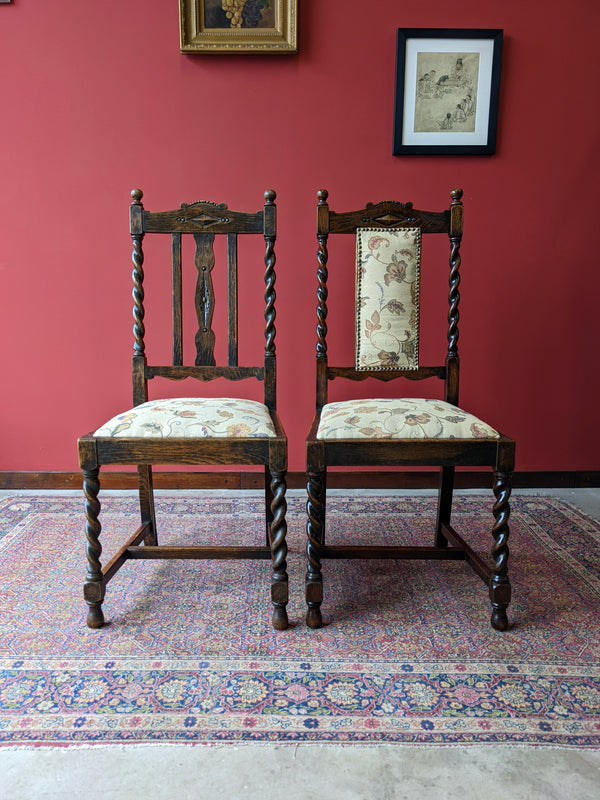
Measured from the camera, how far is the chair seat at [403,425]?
5.30ft

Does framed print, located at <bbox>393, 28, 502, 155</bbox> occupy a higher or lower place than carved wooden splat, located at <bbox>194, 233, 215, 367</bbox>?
higher

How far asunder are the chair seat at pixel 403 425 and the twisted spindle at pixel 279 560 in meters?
0.18

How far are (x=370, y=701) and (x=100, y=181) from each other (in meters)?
2.36

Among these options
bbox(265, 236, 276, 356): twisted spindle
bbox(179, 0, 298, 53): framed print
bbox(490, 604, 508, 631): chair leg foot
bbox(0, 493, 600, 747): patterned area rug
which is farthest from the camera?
bbox(179, 0, 298, 53): framed print

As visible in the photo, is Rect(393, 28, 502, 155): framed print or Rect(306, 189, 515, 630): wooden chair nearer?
Rect(306, 189, 515, 630): wooden chair

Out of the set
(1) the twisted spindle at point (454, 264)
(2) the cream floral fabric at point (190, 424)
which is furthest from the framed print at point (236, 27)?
(2) the cream floral fabric at point (190, 424)

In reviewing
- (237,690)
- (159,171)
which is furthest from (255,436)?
(159,171)

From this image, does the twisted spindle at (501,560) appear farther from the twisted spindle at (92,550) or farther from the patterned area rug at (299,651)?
the twisted spindle at (92,550)

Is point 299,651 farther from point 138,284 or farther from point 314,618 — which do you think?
point 138,284

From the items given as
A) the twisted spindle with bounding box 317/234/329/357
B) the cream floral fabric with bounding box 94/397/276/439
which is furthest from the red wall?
the cream floral fabric with bounding box 94/397/276/439

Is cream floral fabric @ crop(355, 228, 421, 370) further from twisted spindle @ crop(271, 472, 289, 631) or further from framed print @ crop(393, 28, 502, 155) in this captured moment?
framed print @ crop(393, 28, 502, 155)

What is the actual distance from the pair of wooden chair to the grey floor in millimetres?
468

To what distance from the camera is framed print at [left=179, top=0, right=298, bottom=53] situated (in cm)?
248

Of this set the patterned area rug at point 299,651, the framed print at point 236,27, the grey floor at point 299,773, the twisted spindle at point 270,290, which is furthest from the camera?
the framed print at point 236,27
